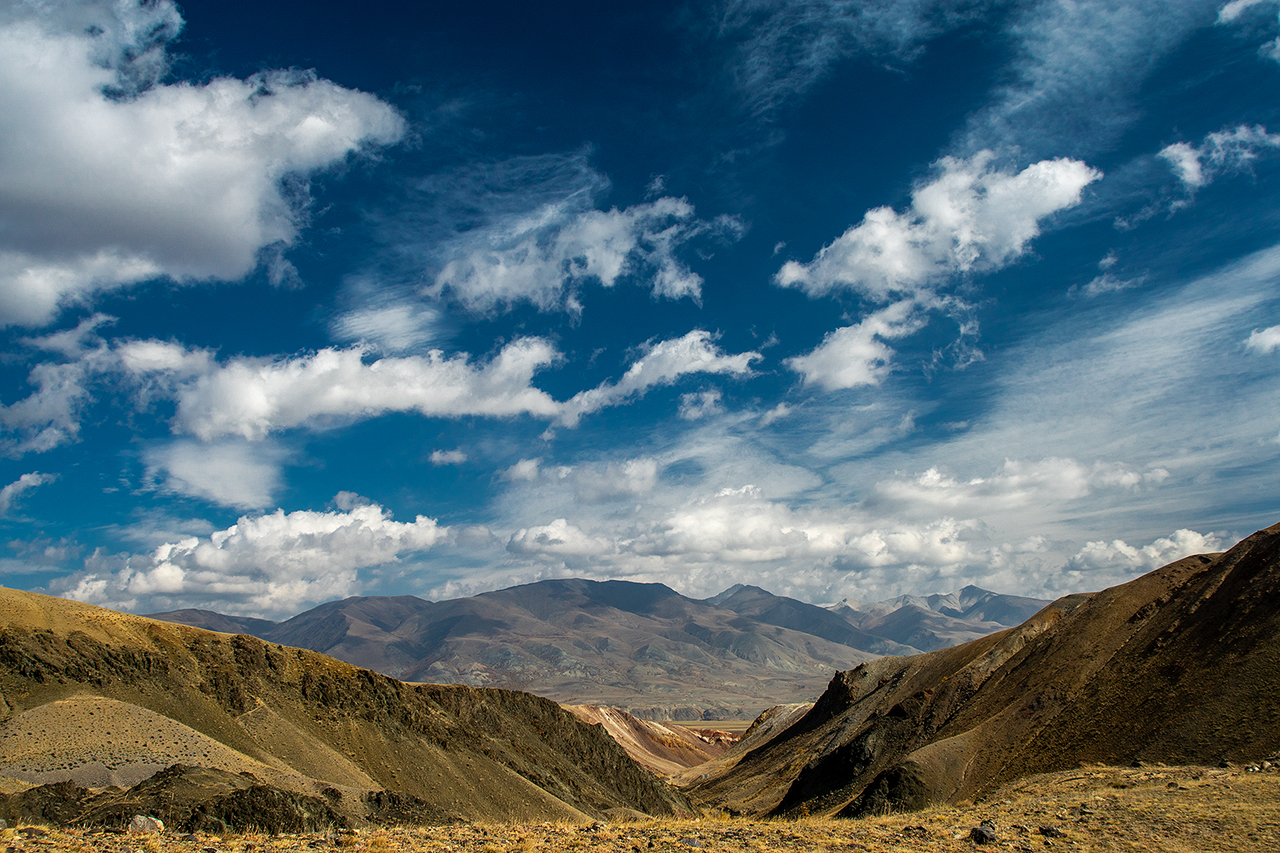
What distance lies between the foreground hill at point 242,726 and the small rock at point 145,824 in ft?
8.18

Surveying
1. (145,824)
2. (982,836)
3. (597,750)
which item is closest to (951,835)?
(982,836)

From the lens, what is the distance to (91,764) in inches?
1041

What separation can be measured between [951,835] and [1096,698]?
27377 mm

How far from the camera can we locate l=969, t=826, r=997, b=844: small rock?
18688 millimetres

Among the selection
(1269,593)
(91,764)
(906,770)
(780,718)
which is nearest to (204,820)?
(91,764)

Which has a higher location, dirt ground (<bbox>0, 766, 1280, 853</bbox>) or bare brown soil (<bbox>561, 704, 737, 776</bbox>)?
dirt ground (<bbox>0, 766, 1280, 853</bbox>)

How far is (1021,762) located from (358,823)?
34.6 metres

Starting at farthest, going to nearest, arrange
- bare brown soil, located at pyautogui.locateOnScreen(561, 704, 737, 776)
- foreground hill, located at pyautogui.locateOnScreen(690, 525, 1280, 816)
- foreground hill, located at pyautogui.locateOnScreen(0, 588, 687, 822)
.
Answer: bare brown soil, located at pyautogui.locateOnScreen(561, 704, 737, 776) → foreground hill, located at pyautogui.locateOnScreen(690, 525, 1280, 816) → foreground hill, located at pyautogui.locateOnScreen(0, 588, 687, 822)

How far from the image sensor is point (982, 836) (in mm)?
18797

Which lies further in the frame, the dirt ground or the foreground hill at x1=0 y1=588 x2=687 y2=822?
the foreground hill at x1=0 y1=588 x2=687 y2=822

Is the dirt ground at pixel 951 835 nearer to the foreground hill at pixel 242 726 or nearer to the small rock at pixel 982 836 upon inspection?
the small rock at pixel 982 836

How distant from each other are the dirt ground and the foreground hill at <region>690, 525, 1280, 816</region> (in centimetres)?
768

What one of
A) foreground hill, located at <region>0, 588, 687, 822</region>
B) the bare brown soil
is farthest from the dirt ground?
the bare brown soil

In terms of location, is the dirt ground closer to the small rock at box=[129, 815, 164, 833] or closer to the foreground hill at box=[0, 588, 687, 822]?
the small rock at box=[129, 815, 164, 833]
